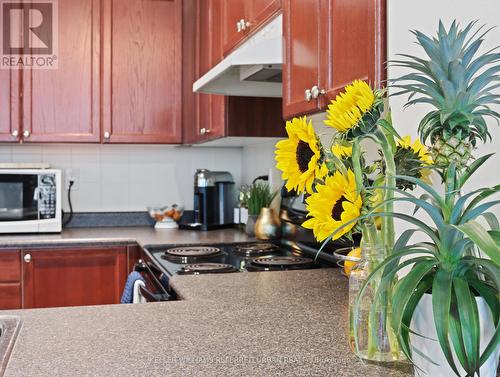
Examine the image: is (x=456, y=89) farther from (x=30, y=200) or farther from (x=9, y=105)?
(x=9, y=105)

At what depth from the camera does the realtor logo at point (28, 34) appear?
128 inches

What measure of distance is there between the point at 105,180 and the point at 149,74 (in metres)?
0.74

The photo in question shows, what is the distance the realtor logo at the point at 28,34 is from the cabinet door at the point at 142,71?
0.30 metres

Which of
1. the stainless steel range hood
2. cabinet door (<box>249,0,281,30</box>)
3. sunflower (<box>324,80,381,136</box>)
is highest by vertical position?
cabinet door (<box>249,0,281,30</box>)

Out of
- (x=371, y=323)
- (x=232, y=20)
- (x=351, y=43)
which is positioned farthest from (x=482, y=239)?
(x=232, y=20)

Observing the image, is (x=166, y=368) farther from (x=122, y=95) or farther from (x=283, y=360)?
(x=122, y=95)

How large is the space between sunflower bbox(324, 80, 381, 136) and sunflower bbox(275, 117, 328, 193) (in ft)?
0.15

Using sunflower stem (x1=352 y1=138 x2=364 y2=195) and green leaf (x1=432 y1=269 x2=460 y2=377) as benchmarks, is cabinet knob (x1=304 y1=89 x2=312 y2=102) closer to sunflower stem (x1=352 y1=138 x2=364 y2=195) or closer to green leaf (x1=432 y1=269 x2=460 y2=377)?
sunflower stem (x1=352 y1=138 x2=364 y2=195)

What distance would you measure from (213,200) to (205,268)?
1440mm

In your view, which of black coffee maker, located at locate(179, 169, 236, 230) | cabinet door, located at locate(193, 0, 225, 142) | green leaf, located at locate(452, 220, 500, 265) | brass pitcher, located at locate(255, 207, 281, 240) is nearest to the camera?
green leaf, located at locate(452, 220, 500, 265)

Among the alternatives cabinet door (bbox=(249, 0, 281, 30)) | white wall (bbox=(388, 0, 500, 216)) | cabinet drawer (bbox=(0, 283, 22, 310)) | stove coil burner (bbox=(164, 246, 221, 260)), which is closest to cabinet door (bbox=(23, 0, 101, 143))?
cabinet drawer (bbox=(0, 283, 22, 310))

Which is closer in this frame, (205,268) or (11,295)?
(205,268)

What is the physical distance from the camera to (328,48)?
152cm

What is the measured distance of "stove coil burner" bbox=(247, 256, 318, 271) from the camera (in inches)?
78.7
